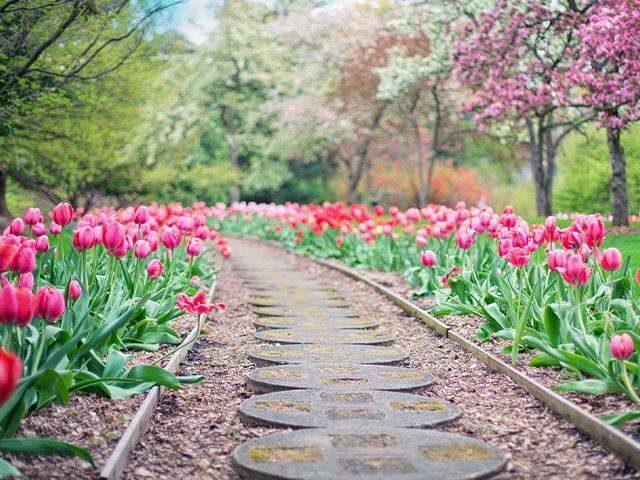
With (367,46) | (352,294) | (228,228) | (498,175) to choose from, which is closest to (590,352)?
(352,294)

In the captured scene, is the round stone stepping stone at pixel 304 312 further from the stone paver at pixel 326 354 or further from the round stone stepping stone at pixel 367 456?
the round stone stepping stone at pixel 367 456

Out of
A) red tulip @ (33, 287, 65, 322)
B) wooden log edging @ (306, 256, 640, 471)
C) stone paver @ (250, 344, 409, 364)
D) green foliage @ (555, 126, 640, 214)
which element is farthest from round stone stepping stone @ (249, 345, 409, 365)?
green foliage @ (555, 126, 640, 214)

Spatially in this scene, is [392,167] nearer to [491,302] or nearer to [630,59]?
[630,59]

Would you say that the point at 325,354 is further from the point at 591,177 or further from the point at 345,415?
the point at 591,177

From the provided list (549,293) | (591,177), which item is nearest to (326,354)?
(549,293)

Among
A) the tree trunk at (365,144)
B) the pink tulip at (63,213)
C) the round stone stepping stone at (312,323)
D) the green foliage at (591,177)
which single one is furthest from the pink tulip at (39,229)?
the tree trunk at (365,144)

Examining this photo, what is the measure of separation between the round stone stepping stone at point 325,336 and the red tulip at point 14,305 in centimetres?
381

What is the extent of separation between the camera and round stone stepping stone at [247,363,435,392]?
495cm

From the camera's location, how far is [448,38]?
728 inches

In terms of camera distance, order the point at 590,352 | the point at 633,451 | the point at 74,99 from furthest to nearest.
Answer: the point at 74,99 → the point at 590,352 → the point at 633,451

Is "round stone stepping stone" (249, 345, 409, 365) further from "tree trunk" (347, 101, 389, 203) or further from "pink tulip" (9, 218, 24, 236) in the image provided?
"tree trunk" (347, 101, 389, 203)

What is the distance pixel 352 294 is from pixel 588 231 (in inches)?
216

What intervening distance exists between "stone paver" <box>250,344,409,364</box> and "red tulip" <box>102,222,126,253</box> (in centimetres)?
157

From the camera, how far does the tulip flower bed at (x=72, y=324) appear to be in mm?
3199
